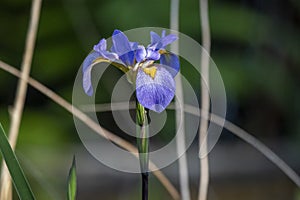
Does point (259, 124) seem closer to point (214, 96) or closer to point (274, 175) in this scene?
point (274, 175)

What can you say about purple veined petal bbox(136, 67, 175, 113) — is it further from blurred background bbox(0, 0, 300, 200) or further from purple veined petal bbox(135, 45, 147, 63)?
blurred background bbox(0, 0, 300, 200)

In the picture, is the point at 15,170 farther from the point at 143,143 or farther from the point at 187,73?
the point at 187,73

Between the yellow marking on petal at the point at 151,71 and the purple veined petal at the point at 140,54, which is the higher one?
the purple veined petal at the point at 140,54

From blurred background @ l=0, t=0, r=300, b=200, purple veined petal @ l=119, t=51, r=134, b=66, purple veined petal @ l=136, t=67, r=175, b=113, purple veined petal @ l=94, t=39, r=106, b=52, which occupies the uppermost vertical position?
blurred background @ l=0, t=0, r=300, b=200

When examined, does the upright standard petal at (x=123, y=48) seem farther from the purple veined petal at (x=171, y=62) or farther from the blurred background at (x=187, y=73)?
the blurred background at (x=187, y=73)

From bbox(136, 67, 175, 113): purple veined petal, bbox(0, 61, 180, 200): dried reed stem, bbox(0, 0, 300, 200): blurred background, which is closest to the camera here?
bbox(136, 67, 175, 113): purple veined petal

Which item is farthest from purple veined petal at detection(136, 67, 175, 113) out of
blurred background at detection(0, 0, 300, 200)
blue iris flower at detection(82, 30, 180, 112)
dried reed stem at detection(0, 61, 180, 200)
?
blurred background at detection(0, 0, 300, 200)

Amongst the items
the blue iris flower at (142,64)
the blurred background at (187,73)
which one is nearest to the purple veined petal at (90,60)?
the blue iris flower at (142,64)

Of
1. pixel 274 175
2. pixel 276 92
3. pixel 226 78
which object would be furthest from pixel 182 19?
pixel 274 175
